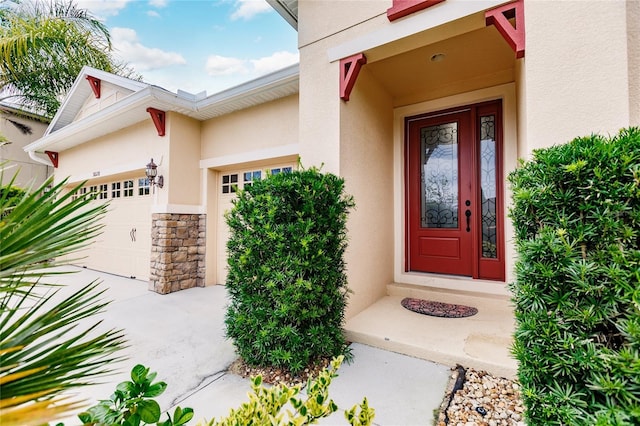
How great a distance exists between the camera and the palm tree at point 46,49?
22.3ft

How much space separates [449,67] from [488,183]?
1715mm

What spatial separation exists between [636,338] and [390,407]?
59.7 inches

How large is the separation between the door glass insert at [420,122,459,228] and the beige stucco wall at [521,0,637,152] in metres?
2.06

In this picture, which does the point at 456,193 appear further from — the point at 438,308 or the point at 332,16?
the point at 332,16

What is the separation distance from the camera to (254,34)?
7.55 metres

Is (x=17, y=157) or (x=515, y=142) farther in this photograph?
(x=17, y=157)

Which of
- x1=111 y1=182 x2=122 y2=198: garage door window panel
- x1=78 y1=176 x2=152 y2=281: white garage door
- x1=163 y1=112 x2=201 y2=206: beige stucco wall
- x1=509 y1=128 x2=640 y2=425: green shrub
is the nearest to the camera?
x1=509 y1=128 x2=640 y2=425: green shrub

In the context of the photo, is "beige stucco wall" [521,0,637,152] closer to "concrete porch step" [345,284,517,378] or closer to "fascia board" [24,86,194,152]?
"concrete porch step" [345,284,517,378]

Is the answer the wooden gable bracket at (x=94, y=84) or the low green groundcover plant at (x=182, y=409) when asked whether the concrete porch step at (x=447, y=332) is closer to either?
the low green groundcover plant at (x=182, y=409)

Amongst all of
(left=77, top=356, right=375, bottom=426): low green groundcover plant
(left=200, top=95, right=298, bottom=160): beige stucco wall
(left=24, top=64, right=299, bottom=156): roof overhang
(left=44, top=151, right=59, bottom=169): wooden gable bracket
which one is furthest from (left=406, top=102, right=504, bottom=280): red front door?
(left=44, top=151, right=59, bottom=169): wooden gable bracket

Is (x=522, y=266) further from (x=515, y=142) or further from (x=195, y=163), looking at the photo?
(x=195, y=163)

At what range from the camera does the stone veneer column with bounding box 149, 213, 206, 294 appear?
5402 mm

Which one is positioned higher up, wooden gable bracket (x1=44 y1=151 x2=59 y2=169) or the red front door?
wooden gable bracket (x1=44 y1=151 x2=59 y2=169)

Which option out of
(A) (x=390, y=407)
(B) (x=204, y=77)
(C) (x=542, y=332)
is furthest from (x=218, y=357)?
(B) (x=204, y=77)
